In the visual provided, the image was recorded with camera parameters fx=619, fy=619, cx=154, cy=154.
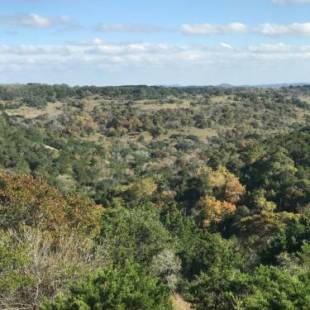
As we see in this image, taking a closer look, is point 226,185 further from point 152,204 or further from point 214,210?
point 152,204

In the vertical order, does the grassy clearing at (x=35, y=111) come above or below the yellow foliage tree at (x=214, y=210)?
above

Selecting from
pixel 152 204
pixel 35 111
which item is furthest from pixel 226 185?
pixel 35 111

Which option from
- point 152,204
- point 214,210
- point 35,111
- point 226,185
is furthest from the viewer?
point 35,111

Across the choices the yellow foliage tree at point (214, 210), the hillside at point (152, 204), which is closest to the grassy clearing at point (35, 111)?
the hillside at point (152, 204)

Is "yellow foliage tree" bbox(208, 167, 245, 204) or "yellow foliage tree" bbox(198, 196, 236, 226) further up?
"yellow foliage tree" bbox(208, 167, 245, 204)

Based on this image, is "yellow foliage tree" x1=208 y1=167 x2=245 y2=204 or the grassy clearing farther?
the grassy clearing

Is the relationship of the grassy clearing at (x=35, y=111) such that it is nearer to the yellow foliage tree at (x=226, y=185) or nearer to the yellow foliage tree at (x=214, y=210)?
the yellow foliage tree at (x=226, y=185)

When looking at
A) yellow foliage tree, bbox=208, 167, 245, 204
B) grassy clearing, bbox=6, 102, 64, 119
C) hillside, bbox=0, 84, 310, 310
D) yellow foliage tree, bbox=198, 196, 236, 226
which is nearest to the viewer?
hillside, bbox=0, 84, 310, 310

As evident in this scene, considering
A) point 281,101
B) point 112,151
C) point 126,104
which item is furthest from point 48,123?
point 281,101

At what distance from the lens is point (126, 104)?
16400 cm

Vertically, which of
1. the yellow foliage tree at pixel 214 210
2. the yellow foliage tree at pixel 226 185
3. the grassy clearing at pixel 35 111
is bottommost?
the yellow foliage tree at pixel 214 210

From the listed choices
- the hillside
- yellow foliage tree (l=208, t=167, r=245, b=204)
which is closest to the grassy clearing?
the hillside

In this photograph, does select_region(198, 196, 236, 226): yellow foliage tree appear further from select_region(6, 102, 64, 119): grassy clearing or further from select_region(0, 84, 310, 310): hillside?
select_region(6, 102, 64, 119): grassy clearing

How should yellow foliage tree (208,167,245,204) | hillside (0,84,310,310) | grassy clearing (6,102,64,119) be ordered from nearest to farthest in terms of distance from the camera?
hillside (0,84,310,310) < yellow foliage tree (208,167,245,204) < grassy clearing (6,102,64,119)
